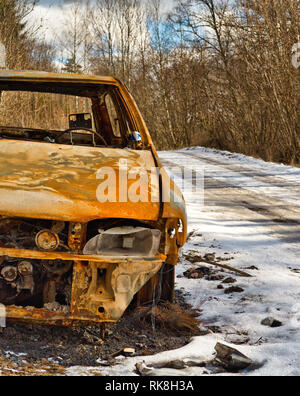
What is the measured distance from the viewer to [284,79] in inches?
495

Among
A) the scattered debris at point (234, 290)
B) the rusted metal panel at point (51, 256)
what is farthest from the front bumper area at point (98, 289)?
the scattered debris at point (234, 290)

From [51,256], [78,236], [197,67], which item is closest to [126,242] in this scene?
[78,236]

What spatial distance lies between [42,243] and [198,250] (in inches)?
97.6

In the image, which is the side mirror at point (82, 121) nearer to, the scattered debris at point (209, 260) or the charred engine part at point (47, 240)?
the scattered debris at point (209, 260)

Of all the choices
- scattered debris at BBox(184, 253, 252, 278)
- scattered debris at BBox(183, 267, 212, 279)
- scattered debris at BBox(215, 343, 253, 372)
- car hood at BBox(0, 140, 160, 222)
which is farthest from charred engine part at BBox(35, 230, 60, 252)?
scattered debris at BBox(184, 253, 252, 278)

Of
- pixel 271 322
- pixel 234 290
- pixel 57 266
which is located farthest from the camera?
pixel 234 290

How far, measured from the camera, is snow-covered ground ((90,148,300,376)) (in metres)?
2.30

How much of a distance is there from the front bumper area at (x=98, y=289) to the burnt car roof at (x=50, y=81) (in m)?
1.88

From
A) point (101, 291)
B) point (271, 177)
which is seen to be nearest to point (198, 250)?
point (101, 291)

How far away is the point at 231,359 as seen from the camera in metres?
2.18

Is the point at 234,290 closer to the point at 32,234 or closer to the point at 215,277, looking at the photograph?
the point at 215,277

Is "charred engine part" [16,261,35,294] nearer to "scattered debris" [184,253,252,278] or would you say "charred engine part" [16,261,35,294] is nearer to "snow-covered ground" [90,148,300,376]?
"snow-covered ground" [90,148,300,376]

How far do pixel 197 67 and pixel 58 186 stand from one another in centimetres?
2074

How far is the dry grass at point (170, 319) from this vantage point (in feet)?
8.99
